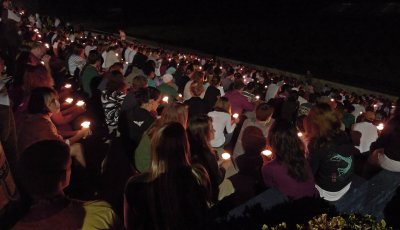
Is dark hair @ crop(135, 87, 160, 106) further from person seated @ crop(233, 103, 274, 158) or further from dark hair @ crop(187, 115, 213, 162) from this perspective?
person seated @ crop(233, 103, 274, 158)

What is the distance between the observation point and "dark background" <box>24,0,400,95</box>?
3073cm

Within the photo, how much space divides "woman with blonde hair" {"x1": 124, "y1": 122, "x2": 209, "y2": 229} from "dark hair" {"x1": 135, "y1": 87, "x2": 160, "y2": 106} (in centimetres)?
246

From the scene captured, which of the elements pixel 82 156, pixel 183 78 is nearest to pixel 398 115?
pixel 82 156

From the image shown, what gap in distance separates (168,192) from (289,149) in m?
1.54

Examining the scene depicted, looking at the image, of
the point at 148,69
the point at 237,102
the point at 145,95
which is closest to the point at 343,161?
the point at 145,95

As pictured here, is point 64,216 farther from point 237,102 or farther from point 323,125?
point 237,102

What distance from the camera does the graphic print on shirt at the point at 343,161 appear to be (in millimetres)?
4543

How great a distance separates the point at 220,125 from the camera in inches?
261

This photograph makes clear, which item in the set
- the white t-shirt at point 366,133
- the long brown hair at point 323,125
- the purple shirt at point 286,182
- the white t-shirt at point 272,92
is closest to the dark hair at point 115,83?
the long brown hair at point 323,125

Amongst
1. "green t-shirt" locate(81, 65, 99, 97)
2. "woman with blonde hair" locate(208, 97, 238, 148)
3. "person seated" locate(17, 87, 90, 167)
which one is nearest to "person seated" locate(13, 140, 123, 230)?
"person seated" locate(17, 87, 90, 167)

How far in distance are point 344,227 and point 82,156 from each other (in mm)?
4670

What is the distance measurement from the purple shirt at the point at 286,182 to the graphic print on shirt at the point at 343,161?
0.54m

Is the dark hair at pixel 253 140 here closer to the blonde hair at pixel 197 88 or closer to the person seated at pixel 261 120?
the person seated at pixel 261 120

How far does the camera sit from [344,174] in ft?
15.2
